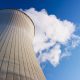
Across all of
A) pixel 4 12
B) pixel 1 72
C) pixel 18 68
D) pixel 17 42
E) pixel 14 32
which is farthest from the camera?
pixel 4 12

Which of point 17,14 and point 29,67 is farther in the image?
point 17,14

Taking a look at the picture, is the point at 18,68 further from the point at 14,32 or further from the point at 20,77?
the point at 14,32

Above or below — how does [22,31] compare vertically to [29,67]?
above

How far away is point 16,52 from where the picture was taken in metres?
6.05

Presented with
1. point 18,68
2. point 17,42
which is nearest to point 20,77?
point 18,68

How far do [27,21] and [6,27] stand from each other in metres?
1.64

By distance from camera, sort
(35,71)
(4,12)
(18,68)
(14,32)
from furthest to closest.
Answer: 1. (4,12)
2. (14,32)
3. (35,71)
4. (18,68)

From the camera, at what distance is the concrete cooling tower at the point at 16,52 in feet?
17.0

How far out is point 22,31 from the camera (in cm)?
762

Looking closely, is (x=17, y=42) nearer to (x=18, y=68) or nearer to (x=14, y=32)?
(x=14, y=32)

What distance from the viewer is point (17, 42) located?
260 inches

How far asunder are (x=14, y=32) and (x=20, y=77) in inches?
96.3

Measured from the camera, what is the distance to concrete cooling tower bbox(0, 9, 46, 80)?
5.18 metres

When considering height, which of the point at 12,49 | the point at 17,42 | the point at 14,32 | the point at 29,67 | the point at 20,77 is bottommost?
the point at 20,77
